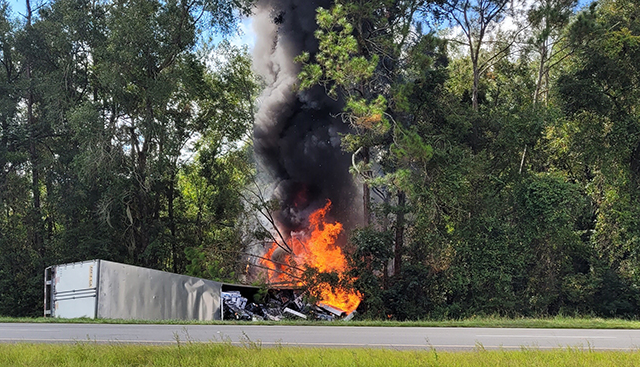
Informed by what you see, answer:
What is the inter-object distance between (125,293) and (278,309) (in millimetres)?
7106

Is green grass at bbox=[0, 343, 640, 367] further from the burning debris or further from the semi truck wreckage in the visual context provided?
the burning debris

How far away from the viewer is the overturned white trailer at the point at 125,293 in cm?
2117

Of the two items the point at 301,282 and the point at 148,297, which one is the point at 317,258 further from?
the point at 148,297

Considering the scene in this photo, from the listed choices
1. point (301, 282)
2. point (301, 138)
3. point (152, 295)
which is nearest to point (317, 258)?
point (301, 282)

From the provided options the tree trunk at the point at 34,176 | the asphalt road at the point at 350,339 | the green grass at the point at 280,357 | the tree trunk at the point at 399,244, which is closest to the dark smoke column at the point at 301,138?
the tree trunk at the point at 399,244

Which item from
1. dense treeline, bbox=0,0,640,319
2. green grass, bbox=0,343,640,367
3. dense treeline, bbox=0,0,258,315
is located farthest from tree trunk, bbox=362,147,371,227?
green grass, bbox=0,343,640,367

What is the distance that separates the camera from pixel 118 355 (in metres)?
9.41

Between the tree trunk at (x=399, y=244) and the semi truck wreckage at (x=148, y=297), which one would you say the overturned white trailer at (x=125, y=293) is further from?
the tree trunk at (x=399, y=244)

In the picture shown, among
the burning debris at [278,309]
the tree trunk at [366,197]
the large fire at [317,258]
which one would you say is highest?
the tree trunk at [366,197]

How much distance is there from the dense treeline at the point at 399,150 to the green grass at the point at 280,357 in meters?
17.3

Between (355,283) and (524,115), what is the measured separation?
38.2 feet

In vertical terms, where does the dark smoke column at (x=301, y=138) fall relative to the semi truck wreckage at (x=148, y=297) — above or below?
above

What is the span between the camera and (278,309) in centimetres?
2658

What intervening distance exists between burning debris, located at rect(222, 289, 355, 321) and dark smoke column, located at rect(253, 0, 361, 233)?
3916 mm
